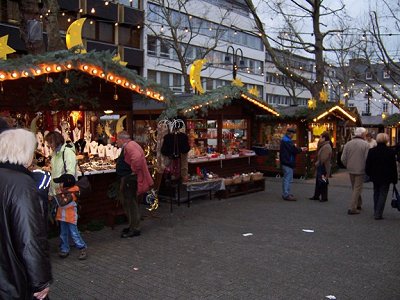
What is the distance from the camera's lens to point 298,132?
17.0m

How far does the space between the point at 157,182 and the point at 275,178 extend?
25.0ft

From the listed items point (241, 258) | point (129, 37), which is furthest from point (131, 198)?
point (129, 37)

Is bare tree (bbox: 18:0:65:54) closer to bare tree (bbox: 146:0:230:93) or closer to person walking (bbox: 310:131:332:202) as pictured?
person walking (bbox: 310:131:332:202)

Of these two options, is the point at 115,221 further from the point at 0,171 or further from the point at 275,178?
the point at 275,178

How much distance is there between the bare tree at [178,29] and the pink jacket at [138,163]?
47.5 ft

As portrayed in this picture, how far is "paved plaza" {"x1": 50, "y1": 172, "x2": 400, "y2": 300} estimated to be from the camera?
5070mm

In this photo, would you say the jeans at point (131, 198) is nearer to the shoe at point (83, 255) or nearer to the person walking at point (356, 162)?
the shoe at point (83, 255)

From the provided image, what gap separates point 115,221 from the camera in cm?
838

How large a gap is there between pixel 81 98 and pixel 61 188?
232 cm

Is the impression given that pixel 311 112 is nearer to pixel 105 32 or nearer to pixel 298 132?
pixel 298 132

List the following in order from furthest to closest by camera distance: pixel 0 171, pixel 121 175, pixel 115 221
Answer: pixel 115 221
pixel 121 175
pixel 0 171

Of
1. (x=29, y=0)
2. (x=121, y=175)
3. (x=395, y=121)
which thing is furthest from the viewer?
(x=395, y=121)

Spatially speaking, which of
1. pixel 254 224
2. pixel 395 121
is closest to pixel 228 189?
pixel 254 224

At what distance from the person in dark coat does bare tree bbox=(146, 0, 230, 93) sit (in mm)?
13737
